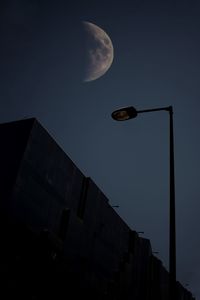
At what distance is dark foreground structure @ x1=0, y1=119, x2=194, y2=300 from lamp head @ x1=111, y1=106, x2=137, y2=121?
15.8m

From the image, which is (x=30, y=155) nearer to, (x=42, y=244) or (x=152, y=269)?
(x=42, y=244)

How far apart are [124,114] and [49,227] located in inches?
961

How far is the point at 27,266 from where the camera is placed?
2202 cm

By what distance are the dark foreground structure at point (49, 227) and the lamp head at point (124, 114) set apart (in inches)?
622

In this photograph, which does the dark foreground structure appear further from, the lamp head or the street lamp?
the street lamp

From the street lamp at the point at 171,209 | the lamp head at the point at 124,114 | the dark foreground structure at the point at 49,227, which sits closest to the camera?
the street lamp at the point at 171,209

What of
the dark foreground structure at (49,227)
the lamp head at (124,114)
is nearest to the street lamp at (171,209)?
the lamp head at (124,114)

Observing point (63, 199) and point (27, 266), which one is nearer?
point (27, 266)

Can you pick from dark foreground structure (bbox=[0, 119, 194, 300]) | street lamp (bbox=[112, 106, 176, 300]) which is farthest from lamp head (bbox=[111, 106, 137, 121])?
dark foreground structure (bbox=[0, 119, 194, 300])

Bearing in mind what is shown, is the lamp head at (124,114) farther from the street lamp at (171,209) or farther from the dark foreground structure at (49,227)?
the dark foreground structure at (49,227)

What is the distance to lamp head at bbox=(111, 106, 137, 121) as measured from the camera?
714 cm

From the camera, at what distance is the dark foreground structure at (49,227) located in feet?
73.7

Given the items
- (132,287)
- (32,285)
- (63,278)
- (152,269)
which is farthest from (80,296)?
(152,269)

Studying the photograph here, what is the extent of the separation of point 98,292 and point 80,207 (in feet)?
40.8
